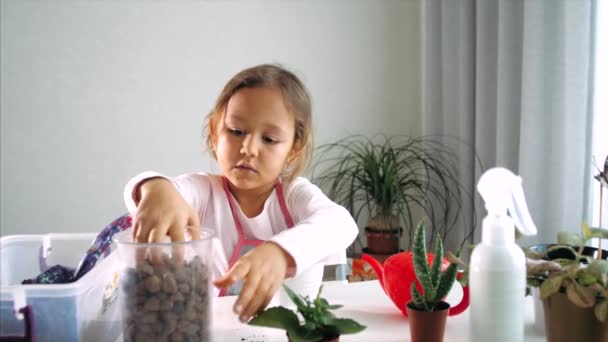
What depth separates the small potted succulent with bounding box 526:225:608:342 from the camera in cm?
62

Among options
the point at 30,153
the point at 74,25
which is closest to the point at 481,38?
the point at 74,25

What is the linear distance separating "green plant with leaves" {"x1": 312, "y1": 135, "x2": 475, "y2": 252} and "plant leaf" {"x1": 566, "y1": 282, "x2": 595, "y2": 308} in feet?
5.07

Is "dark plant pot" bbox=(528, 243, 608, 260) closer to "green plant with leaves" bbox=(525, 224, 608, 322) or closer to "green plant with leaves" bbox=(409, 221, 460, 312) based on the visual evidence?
"green plant with leaves" bbox=(525, 224, 608, 322)

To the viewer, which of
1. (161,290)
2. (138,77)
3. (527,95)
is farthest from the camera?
(138,77)

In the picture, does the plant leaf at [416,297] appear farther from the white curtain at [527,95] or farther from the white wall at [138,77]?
the white wall at [138,77]

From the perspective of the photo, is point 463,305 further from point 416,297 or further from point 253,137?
point 253,137

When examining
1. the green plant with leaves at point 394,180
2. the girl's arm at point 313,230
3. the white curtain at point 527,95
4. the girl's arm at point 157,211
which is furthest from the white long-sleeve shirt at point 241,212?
the green plant with leaves at point 394,180

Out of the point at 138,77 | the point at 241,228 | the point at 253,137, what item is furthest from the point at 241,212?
the point at 138,77

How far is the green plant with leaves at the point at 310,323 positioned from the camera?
1.97ft

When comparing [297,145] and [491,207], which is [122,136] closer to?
[297,145]

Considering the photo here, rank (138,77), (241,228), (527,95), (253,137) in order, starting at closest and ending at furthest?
(253,137), (241,228), (527,95), (138,77)

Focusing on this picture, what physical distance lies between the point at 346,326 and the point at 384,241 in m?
1.65

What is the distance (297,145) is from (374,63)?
1.54 m

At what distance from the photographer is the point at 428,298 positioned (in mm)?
671
